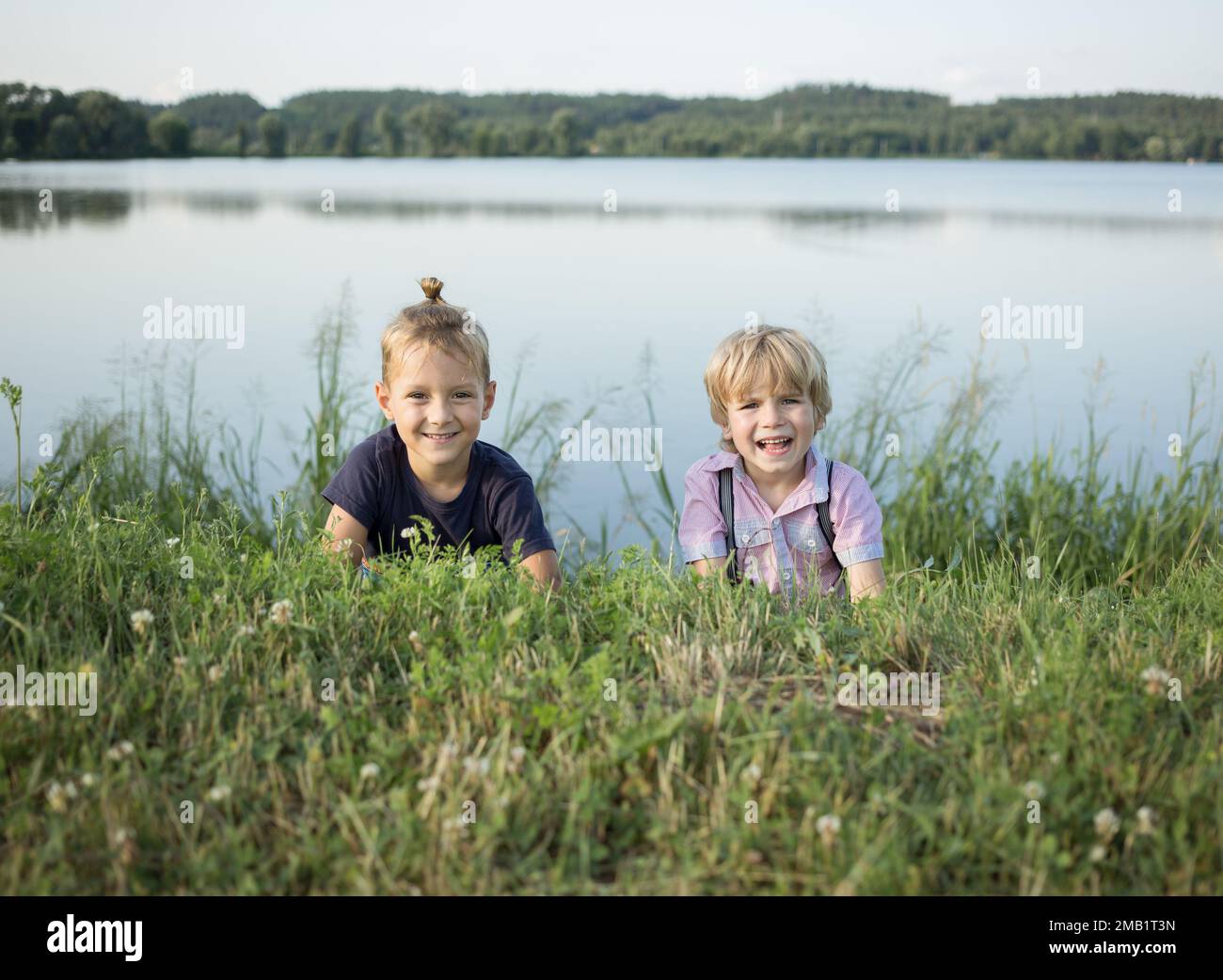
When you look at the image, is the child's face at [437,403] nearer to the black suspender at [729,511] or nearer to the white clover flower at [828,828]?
the black suspender at [729,511]

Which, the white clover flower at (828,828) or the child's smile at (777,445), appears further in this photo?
the child's smile at (777,445)

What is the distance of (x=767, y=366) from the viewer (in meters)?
3.98

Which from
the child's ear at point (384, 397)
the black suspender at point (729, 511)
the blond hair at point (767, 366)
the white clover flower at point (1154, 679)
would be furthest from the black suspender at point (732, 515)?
the white clover flower at point (1154, 679)

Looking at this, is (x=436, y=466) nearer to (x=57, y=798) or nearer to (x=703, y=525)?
(x=703, y=525)

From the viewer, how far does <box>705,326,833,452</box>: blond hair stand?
3.98 meters

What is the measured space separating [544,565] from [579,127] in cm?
1251

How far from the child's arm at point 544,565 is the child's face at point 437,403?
0.44 metres

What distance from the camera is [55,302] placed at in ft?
32.2

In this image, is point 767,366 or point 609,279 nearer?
point 767,366

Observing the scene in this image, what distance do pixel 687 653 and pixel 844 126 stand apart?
554 inches

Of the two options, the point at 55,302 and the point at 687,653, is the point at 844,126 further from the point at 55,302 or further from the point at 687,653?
the point at 687,653

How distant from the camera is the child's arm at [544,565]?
3.89 m

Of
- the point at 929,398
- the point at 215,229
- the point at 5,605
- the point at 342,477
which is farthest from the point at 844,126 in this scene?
the point at 5,605

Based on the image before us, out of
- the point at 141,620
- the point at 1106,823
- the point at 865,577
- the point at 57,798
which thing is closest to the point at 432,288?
the point at 141,620
